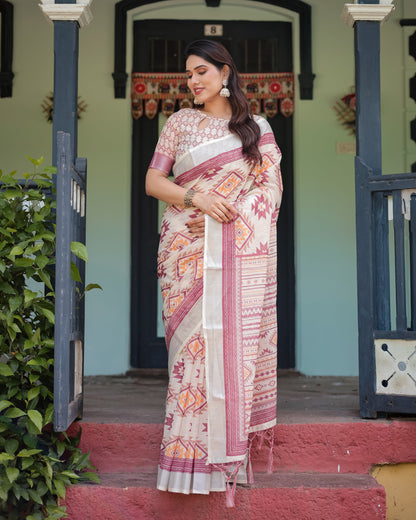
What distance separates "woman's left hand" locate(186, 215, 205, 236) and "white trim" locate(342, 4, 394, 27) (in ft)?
4.94

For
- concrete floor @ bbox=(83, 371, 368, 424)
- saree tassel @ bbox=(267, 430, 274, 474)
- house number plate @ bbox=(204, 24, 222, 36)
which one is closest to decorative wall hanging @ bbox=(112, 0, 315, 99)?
house number plate @ bbox=(204, 24, 222, 36)

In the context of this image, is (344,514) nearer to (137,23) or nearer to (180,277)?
(180,277)

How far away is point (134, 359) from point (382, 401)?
278cm

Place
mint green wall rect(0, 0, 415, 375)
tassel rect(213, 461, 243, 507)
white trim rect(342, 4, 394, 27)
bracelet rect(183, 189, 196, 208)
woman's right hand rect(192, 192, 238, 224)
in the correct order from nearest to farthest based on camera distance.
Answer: tassel rect(213, 461, 243, 507)
woman's right hand rect(192, 192, 238, 224)
bracelet rect(183, 189, 196, 208)
white trim rect(342, 4, 394, 27)
mint green wall rect(0, 0, 415, 375)

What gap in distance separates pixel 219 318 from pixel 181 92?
3308mm

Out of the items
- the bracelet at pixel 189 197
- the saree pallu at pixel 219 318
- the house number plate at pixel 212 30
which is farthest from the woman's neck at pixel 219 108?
the house number plate at pixel 212 30

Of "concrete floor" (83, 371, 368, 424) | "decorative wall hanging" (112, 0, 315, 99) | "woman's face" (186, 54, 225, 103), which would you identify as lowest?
"concrete floor" (83, 371, 368, 424)

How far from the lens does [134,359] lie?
5.71 metres

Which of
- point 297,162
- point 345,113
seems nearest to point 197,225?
point 297,162

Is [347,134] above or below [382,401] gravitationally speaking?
above

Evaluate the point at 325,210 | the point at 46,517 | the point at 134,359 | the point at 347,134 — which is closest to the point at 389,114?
the point at 347,134

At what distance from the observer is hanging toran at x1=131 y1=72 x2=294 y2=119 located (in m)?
5.71

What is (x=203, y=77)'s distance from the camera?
10.4ft

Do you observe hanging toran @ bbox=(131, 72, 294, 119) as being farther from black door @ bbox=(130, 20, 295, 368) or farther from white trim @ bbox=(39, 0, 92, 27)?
white trim @ bbox=(39, 0, 92, 27)
